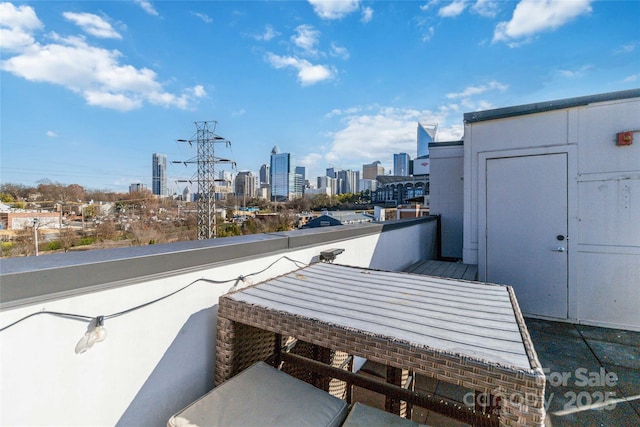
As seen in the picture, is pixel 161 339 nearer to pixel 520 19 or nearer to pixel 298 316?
pixel 298 316

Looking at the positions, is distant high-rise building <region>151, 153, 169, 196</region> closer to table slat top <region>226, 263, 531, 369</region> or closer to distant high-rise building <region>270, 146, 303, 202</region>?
distant high-rise building <region>270, 146, 303, 202</region>

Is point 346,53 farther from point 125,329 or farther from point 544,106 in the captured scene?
point 125,329

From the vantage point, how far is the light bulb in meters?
0.95

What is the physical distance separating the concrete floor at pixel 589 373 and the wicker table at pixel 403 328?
1454 mm

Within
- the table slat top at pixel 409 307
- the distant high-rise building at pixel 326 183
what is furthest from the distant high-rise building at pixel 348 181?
the table slat top at pixel 409 307

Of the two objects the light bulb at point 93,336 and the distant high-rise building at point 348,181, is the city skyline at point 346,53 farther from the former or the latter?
the distant high-rise building at point 348,181

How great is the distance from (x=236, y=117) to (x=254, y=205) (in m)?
9.32

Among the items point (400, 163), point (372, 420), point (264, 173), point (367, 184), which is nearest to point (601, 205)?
point (372, 420)

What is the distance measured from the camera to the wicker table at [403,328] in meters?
0.84

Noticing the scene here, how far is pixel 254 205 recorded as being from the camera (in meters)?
27.4

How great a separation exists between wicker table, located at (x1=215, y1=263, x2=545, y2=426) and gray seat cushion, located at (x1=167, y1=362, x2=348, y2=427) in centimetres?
21

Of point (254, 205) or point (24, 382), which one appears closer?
point (24, 382)

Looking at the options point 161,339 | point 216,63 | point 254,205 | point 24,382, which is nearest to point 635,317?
point 161,339

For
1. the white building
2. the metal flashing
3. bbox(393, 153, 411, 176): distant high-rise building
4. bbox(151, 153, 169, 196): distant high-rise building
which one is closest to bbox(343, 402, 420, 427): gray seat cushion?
the white building
